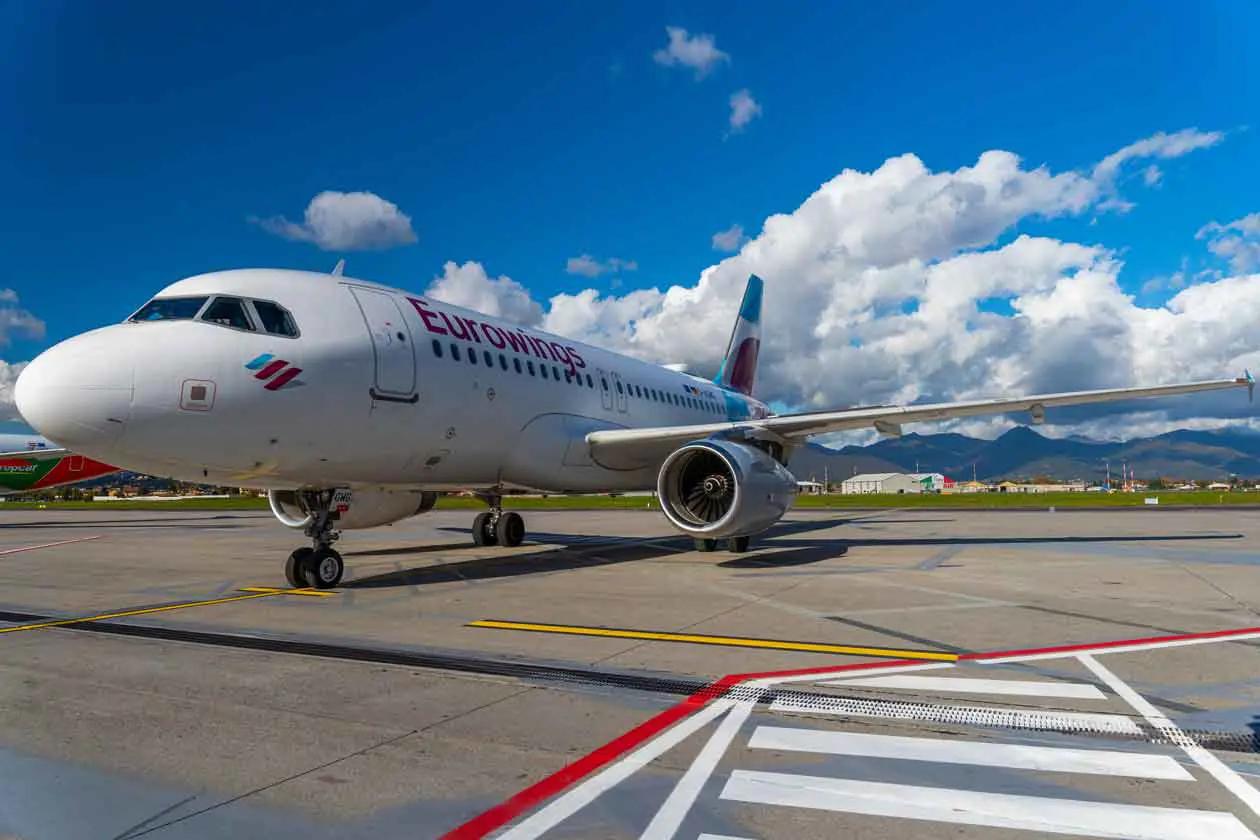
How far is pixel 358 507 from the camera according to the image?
13398 millimetres

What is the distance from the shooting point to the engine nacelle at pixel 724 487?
41.9ft

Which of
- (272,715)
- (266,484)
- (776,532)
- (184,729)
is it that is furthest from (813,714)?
(776,532)

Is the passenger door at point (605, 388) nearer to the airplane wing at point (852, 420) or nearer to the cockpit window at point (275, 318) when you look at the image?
the airplane wing at point (852, 420)

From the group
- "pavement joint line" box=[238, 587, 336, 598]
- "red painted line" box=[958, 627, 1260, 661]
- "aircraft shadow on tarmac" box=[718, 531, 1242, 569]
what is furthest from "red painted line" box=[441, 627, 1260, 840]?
"aircraft shadow on tarmac" box=[718, 531, 1242, 569]

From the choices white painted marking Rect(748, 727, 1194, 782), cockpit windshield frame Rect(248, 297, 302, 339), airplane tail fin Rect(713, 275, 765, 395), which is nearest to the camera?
white painted marking Rect(748, 727, 1194, 782)

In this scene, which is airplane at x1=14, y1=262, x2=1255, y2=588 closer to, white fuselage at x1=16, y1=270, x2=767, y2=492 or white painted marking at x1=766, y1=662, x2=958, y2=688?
white fuselage at x1=16, y1=270, x2=767, y2=492

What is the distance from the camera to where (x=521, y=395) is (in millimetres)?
13414

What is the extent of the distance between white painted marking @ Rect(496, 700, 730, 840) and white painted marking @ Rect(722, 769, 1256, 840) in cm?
20

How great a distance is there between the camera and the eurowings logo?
922 centimetres

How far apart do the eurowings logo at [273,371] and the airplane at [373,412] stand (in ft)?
0.07

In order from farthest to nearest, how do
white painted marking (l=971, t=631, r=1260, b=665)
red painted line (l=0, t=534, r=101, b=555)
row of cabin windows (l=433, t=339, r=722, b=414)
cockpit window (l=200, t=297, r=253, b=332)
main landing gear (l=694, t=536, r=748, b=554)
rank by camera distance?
red painted line (l=0, t=534, r=101, b=555)
main landing gear (l=694, t=536, r=748, b=554)
row of cabin windows (l=433, t=339, r=722, b=414)
cockpit window (l=200, t=297, r=253, b=332)
white painted marking (l=971, t=631, r=1260, b=665)

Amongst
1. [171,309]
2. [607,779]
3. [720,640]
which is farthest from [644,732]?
[171,309]

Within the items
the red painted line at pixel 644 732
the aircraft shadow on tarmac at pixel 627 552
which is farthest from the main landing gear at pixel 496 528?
the red painted line at pixel 644 732

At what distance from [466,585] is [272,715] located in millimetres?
6195
